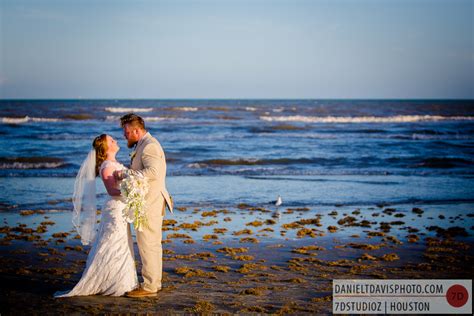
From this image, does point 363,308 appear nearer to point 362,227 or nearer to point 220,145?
point 362,227

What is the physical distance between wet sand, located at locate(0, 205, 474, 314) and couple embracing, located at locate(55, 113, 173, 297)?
0.16m

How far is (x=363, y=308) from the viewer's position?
5398 millimetres

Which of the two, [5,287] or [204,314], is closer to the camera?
[204,314]

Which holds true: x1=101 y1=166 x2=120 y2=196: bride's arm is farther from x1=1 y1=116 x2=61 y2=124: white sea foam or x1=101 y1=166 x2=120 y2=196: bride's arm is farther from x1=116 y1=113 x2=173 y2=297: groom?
x1=1 y1=116 x2=61 y2=124: white sea foam

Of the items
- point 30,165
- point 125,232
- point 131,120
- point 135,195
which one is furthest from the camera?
point 30,165

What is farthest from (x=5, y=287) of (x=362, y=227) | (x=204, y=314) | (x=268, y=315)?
(x=362, y=227)

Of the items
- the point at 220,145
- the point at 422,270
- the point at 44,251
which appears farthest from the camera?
the point at 220,145

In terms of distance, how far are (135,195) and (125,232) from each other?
0.56 m

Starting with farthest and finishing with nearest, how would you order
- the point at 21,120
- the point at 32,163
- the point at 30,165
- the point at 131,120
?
the point at 21,120 → the point at 32,163 → the point at 30,165 → the point at 131,120

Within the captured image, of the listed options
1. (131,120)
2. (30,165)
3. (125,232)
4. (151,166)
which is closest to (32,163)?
(30,165)

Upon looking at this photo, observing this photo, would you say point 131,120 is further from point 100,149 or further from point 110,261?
point 110,261

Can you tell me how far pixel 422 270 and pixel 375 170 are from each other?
12264mm

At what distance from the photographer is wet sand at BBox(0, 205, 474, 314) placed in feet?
18.2

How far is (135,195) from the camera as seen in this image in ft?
18.2
